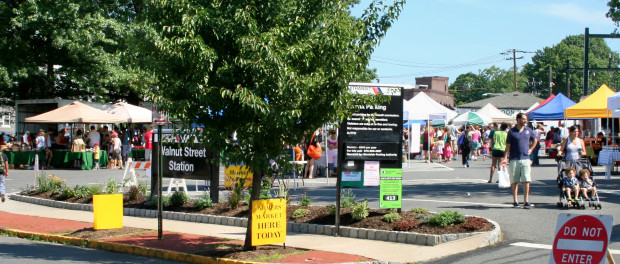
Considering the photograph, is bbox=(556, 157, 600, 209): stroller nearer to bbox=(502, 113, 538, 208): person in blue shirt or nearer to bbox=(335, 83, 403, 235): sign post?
bbox=(502, 113, 538, 208): person in blue shirt

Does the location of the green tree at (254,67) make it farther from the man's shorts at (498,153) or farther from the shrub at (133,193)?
the man's shorts at (498,153)

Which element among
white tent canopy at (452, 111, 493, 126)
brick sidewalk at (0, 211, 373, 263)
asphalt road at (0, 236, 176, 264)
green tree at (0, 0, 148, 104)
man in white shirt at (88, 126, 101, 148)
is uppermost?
green tree at (0, 0, 148, 104)

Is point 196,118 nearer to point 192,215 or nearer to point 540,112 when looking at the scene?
point 192,215

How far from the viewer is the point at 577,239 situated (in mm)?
6305

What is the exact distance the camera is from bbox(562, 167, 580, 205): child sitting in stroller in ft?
43.8

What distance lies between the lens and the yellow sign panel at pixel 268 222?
946 cm

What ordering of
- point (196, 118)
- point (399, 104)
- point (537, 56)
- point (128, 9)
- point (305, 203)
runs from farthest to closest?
point (537, 56) < point (128, 9) < point (305, 203) < point (399, 104) < point (196, 118)

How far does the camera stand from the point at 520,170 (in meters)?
13.3

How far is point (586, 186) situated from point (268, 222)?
737cm

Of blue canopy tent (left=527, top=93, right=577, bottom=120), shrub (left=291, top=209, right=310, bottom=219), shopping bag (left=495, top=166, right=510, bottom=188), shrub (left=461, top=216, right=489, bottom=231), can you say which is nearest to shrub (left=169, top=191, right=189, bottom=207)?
shrub (left=291, top=209, right=310, bottom=219)

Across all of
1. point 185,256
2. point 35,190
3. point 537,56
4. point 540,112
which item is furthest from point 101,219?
point 537,56

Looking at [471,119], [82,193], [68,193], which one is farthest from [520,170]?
[471,119]

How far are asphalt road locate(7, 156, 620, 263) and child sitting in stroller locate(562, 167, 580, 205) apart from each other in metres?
0.29

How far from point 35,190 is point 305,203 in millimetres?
8954
